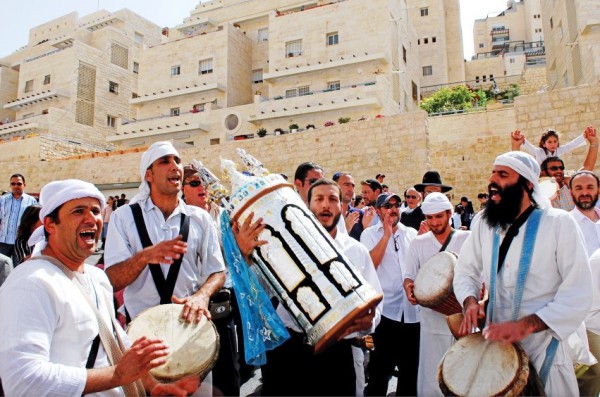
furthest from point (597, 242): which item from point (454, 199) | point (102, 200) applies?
point (454, 199)

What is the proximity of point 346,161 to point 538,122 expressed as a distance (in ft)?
22.4

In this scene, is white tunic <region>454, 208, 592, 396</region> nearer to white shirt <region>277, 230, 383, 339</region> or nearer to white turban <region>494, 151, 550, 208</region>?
white turban <region>494, 151, 550, 208</region>

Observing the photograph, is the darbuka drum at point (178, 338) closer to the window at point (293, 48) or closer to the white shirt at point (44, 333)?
the white shirt at point (44, 333)

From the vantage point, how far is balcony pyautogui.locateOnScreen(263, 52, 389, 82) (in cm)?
2692

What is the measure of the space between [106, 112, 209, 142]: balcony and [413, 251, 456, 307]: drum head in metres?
28.0

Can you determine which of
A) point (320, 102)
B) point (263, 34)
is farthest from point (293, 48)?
point (263, 34)

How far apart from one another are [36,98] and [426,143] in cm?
3302

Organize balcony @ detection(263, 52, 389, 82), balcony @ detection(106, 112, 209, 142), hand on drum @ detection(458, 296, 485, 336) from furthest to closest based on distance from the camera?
balcony @ detection(106, 112, 209, 142)
balcony @ detection(263, 52, 389, 82)
hand on drum @ detection(458, 296, 485, 336)

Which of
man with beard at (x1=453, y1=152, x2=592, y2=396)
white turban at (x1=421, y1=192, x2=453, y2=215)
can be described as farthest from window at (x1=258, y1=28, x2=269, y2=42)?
man with beard at (x1=453, y1=152, x2=592, y2=396)

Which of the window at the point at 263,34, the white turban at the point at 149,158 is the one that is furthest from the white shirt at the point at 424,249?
the window at the point at 263,34

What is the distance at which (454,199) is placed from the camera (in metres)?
17.4

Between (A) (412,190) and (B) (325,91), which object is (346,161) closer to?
(B) (325,91)

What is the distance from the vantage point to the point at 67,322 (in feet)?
6.12

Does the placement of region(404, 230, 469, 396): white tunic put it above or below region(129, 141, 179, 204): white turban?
below
